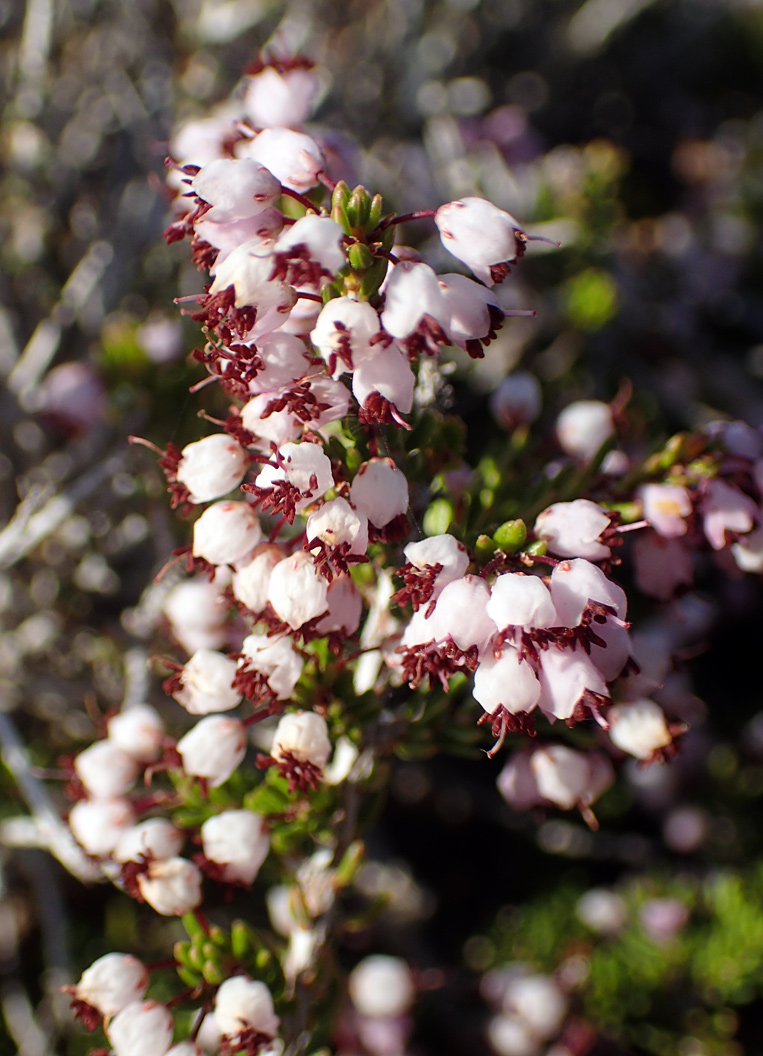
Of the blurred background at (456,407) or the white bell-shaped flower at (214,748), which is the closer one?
the white bell-shaped flower at (214,748)

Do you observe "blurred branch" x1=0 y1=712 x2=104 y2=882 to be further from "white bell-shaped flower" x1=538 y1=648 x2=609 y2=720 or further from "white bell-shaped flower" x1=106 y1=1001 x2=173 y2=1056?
"white bell-shaped flower" x1=538 y1=648 x2=609 y2=720

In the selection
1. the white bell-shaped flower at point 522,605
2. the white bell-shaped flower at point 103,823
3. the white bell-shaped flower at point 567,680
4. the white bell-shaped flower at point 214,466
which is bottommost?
the white bell-shaped flower at point 103,823

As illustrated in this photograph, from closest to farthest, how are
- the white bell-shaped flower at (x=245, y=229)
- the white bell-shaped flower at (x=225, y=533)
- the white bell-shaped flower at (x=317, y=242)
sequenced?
the white bell-shaped flower at (x=317, y=242) < the white bell-shaped flower at (x=245, y=229) < the white bell-shaped flower at (x=225, y=533)

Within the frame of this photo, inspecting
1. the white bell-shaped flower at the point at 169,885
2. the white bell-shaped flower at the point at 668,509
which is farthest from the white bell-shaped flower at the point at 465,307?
the white bell-shaped flower at the point at 169,885

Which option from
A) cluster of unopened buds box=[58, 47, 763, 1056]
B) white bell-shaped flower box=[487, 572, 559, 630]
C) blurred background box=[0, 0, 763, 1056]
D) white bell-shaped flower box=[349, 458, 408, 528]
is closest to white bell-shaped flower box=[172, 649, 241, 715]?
cluster of unopened buds box=[58, 47, 763, 1056]

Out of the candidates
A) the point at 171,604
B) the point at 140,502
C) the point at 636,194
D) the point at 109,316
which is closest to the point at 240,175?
the point at 171,604

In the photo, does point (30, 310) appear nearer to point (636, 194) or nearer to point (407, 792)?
point (407, 792)

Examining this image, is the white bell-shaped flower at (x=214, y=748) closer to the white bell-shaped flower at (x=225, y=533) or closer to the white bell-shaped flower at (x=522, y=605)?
the white bell-shaped flower at (x=225, y=533)
